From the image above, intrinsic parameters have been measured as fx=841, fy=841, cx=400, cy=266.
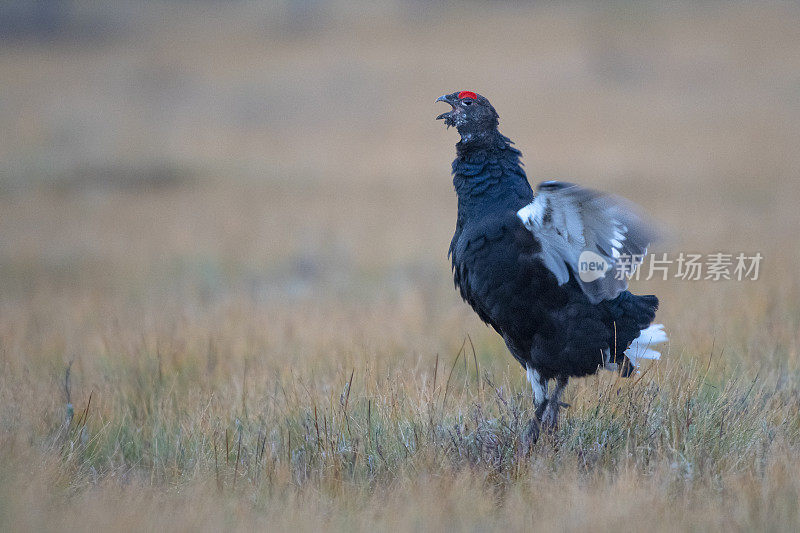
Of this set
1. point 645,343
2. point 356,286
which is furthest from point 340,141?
point 645,343

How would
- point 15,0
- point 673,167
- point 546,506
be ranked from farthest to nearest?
point 15,0 < point 673,167 < point 546,506

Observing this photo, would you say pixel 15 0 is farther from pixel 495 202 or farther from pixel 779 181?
pixel 495 202

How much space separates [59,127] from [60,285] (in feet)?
32.1

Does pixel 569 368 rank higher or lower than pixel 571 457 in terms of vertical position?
higher

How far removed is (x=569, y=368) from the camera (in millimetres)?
4371

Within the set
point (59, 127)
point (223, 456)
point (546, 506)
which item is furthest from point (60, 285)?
point (59, 127)

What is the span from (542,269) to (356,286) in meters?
5.28

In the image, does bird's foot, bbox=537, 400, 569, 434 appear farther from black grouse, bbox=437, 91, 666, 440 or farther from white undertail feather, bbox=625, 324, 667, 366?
white undertail feather, bbox=625, 324, 667, 366

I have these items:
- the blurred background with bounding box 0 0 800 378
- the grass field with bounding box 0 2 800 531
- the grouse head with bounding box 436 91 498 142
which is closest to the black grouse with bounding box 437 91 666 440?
the grouse head with bounding box 436 91 498 142

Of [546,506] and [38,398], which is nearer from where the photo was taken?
[546,506]

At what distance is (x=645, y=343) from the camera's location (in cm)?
461

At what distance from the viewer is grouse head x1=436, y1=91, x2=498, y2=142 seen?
4484mm

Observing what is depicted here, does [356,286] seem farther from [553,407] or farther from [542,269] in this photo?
[542,269]

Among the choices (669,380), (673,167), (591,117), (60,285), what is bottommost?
(60,285)
